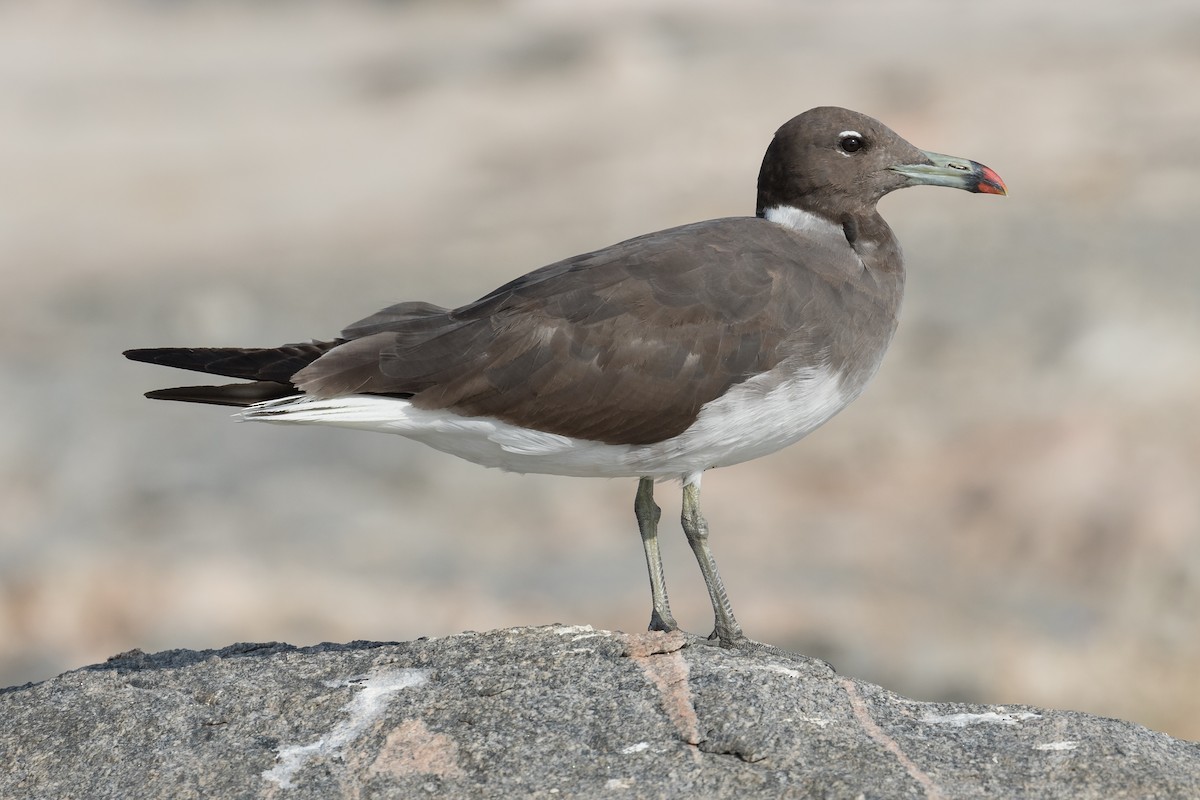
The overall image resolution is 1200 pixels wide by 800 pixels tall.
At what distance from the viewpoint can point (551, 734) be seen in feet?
24.1

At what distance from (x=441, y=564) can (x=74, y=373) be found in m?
7.83

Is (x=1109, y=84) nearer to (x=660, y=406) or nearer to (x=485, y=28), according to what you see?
(x=485, y=28)

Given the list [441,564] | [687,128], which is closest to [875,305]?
[441,564]

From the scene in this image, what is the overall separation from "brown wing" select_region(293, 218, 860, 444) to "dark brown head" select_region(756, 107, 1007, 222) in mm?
810

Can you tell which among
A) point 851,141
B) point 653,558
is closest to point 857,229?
point 851,141

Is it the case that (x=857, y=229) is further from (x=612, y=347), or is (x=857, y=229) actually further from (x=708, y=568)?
(x=708, y=568)

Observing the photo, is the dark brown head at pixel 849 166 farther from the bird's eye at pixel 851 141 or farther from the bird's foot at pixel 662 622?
the bird's foot at pixel 662 622

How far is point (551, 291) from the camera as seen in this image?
8695 mm

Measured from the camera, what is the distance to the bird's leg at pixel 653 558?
30.1ft

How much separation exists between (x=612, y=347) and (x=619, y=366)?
12 centimetres

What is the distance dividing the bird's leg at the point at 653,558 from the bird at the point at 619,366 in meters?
0.29

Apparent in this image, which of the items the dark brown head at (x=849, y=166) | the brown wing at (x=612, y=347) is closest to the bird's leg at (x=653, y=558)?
the brown wing at (x=612, y=347)

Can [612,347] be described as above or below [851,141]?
below

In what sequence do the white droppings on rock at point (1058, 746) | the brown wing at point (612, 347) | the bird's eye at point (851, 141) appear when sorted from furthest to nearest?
the bird's eye at point (851, 141) < the brown wing at point (612, 347) < the white droppings on rock at point (1058, 746)
